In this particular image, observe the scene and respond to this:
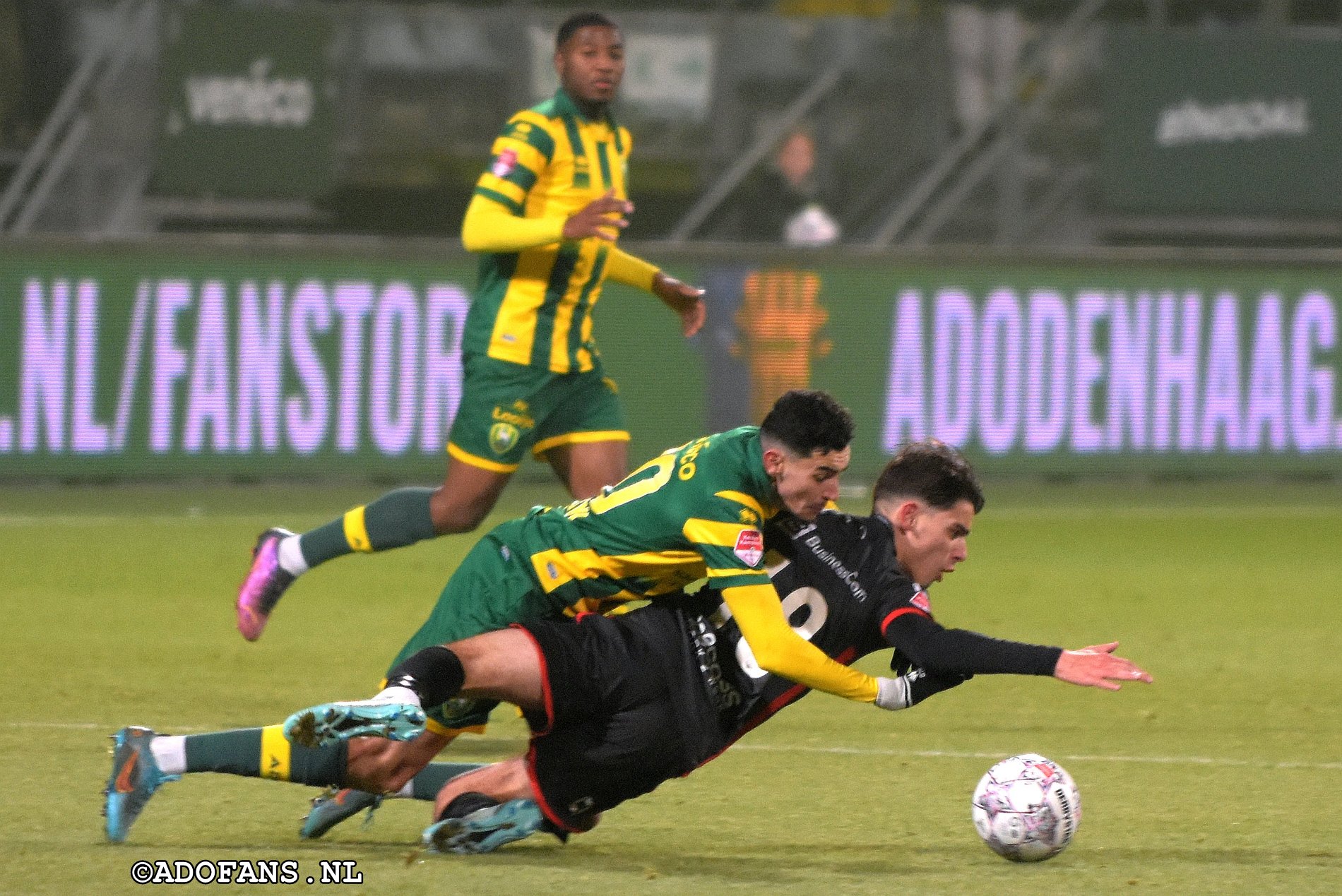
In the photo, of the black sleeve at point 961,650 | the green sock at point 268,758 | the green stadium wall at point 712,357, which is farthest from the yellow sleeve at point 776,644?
the green stadium wall at point 712,357

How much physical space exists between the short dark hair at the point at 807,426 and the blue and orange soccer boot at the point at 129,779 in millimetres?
1506

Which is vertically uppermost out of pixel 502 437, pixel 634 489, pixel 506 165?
pixel 506 165

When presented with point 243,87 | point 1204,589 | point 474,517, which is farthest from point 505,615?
point 243,87

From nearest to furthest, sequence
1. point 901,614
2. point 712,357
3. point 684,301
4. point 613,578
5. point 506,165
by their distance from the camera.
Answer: point 901,614
point 613,578
point 506,165
point 684,301
point 712,357

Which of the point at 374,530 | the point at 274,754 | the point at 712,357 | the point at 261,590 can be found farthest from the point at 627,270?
the point at 712,357

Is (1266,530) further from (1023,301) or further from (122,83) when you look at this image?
(122,83)

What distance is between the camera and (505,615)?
18.5 feet

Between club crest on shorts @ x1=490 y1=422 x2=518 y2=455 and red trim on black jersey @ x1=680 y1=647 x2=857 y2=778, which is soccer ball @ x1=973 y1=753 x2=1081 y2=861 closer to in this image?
red trim on black jersey @ x1=680 y1=647 x2=857 y2=778

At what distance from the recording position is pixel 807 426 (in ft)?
17.5

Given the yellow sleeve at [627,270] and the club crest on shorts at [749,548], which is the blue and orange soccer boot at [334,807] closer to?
the club crest on shorts at [749,548]

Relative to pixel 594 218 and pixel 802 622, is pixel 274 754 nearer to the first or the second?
pixel 802 622

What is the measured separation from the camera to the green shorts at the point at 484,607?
5.66m

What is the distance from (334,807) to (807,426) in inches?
54.3

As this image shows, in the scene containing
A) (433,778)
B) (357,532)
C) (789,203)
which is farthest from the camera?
(789,203)
